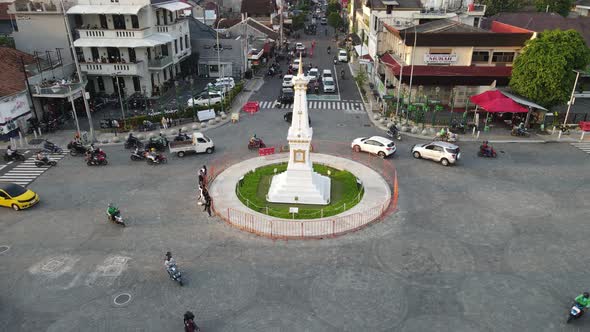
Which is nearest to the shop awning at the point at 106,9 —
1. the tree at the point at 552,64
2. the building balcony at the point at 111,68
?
the building balcony at the point at 111,68

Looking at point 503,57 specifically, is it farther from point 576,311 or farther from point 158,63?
point 158,63

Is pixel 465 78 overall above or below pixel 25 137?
above

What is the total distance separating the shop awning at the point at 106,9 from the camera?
44.6m

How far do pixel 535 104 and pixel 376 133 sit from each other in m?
14.8

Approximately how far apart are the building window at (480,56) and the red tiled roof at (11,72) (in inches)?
→ 1779

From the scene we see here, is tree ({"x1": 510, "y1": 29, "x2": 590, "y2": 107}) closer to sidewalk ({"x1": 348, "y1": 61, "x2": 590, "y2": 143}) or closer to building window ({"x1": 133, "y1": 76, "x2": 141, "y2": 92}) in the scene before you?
sidewalk ({"x1": 348, "y1": 61, "x2": 590, "y2": 143})

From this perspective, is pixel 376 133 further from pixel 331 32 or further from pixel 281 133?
pixel 331 32

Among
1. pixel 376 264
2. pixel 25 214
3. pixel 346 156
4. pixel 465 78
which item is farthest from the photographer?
pixel 465 78

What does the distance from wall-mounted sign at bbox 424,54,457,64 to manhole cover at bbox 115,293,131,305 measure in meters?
37.8

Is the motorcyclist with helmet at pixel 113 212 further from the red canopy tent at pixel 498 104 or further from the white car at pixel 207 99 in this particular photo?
the red canopy tent at pixel 498 104

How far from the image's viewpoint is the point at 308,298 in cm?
1722

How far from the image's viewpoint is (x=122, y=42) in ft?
152

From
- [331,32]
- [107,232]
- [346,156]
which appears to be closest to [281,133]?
[346,156]

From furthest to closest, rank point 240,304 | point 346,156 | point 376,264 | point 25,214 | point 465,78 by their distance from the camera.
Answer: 1. point 465,78
2. point 346,156
3. point 25,214
4. point 376,264
5. point 240,304
